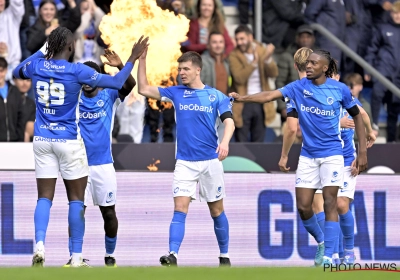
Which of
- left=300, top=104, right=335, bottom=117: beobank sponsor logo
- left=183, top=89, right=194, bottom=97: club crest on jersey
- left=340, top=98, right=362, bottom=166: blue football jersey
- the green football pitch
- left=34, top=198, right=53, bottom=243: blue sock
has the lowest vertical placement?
the green football pitch

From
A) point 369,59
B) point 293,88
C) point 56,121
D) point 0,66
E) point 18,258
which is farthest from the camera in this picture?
point 369,59

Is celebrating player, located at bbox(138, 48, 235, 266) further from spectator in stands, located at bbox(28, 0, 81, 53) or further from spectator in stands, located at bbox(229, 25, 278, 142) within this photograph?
spectator in stands, located at bbox(229, 25, 278, 142)

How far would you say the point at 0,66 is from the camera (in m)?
14.5

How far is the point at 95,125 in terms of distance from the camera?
11500 millimetres

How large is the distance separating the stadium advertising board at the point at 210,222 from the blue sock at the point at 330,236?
2.14 metres

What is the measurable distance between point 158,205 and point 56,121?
3.35 m

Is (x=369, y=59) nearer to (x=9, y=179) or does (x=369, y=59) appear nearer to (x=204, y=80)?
(x=204, y=80)

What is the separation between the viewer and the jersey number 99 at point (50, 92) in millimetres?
10102

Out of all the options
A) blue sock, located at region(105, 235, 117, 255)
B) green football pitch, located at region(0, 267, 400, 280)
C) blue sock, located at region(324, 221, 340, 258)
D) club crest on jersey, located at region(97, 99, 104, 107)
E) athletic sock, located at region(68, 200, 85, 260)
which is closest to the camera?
green football pitch, located at region(0, 267, 400, 280)

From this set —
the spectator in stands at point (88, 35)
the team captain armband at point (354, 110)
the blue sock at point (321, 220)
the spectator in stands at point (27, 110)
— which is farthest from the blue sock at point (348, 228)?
the spectator in stands at point (27, 110)

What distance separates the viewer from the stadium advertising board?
42.7 ft

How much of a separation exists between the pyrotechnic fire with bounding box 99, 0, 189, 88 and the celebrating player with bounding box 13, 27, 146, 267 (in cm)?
295

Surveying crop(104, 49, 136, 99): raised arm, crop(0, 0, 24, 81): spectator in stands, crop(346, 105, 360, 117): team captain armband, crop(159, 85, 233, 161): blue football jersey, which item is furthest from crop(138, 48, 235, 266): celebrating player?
crop(0, 0, 24, 81): spectator in stands

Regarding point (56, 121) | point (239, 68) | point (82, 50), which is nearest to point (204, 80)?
point (239, 68)
